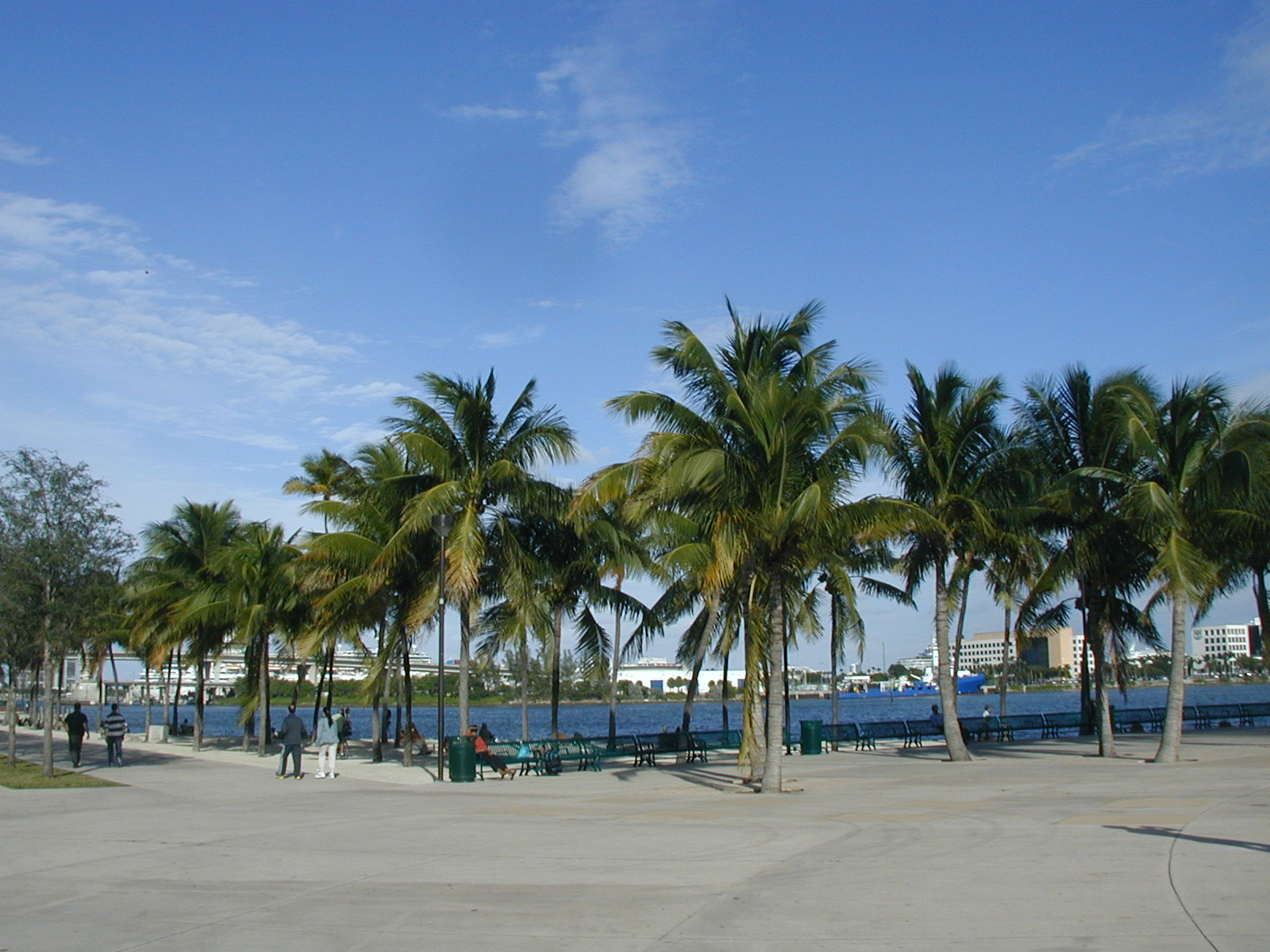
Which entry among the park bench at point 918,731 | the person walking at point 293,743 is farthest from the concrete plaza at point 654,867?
the park bench at point 918,731

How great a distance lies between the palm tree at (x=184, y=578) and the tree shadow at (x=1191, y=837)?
1220 inches

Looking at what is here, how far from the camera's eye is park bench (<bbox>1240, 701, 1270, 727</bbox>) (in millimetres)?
43094

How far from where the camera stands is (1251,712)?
1732 inches

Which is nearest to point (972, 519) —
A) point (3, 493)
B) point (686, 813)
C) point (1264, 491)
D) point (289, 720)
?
point (1264, 491)

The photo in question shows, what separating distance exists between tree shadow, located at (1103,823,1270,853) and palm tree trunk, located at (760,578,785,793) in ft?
21.4

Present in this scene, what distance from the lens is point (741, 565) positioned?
68.2 feet

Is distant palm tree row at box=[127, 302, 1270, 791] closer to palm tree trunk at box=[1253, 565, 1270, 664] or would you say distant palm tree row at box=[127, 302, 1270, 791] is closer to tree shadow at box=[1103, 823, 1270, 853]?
palm tree trunk at box=[1253, 565, 1270, 664]

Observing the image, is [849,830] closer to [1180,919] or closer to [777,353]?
[1180,919]

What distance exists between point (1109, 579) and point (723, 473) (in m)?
13.3

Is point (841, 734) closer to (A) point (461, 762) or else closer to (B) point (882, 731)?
(B) point (882, 731)

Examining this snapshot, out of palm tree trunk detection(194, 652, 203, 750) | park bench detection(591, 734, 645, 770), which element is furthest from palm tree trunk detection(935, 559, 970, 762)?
palm tree trunk detection(194, 652, 203, 750)

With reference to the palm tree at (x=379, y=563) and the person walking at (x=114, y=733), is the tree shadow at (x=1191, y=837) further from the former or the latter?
the person walking at (x=114, y=733)

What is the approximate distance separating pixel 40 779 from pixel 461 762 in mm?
9504

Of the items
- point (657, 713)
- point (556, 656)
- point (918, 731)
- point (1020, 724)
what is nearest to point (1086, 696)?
point (1020, 724)
